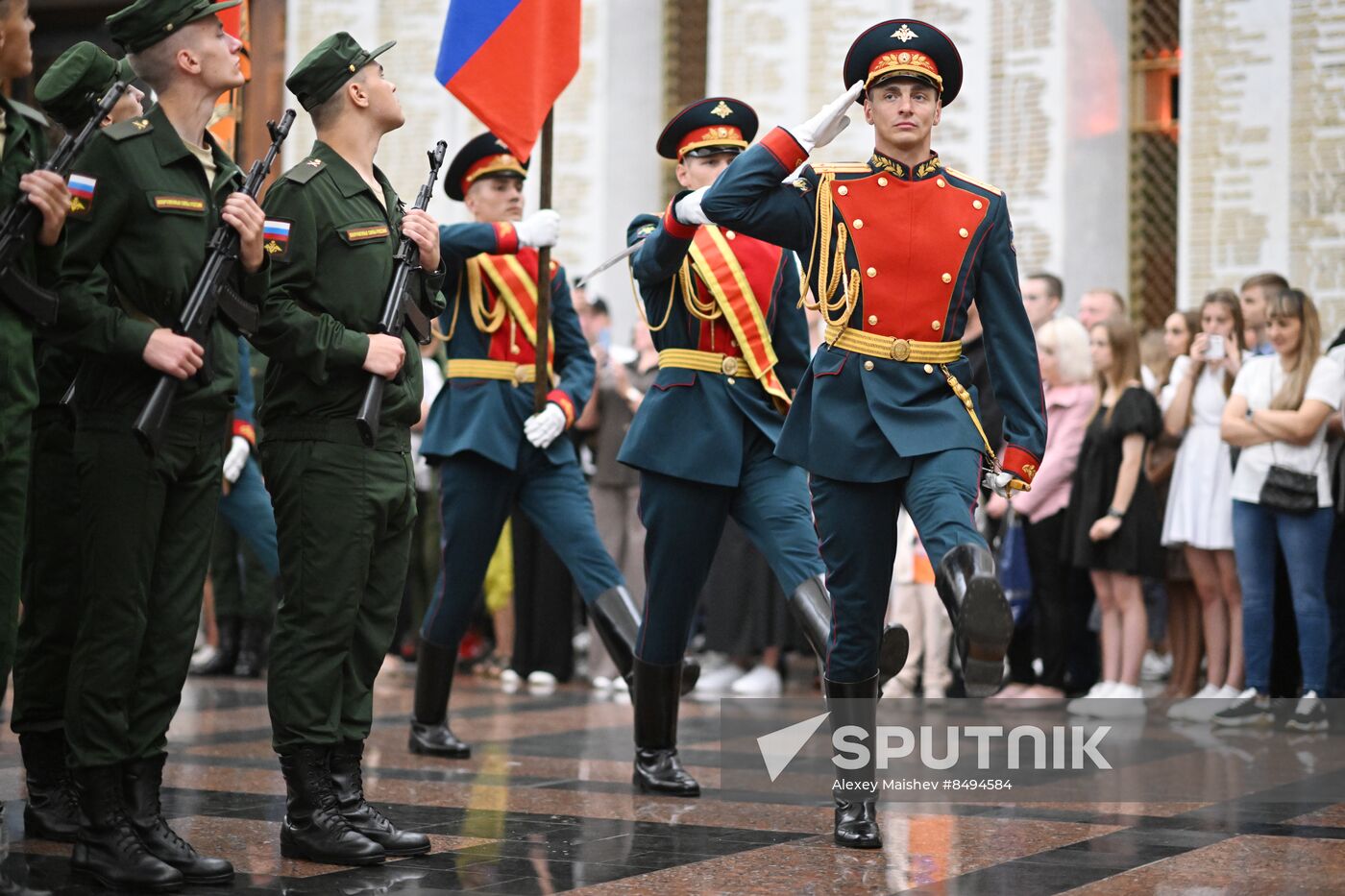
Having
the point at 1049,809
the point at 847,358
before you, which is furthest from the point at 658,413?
the point at 1049,809

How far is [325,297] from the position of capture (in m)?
5.08

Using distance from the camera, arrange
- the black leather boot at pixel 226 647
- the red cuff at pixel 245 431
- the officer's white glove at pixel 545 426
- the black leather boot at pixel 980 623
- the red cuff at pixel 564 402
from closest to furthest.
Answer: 1. the black leather boot at pixel 980 623
2. the officer's white glove at pixel 545 426
3. the red cuff at pixel 564 402
4. the red cuff at pixel 245 431
5. the black leather boot at pixel 226 647

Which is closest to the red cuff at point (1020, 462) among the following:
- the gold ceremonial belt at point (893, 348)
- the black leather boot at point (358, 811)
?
the gold ceremonial belt at point (893, 348)

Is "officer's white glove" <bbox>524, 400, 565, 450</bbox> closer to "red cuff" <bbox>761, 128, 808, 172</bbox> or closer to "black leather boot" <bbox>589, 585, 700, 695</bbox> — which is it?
"black leather boot" <bbox>589, 585, 700, 695</bbox>

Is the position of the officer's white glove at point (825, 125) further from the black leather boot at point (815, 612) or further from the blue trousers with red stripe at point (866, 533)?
the black leather boot at point (815, 612)

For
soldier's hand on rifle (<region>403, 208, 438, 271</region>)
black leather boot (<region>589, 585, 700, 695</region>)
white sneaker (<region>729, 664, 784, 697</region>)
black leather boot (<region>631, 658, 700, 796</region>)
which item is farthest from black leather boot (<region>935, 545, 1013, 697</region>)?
white sneaker (<region>729, 664, 784, 697</region>)

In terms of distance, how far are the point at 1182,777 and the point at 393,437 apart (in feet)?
11.4

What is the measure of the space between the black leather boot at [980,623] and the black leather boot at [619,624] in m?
2.20

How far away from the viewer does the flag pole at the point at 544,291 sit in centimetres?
698

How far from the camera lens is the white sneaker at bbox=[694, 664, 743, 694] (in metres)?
10.7

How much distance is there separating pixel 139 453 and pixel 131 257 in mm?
497

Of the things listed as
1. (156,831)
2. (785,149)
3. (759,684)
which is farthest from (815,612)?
(759,684)

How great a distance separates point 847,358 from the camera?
5344 mm

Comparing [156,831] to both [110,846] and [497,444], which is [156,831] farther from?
[497,444]
